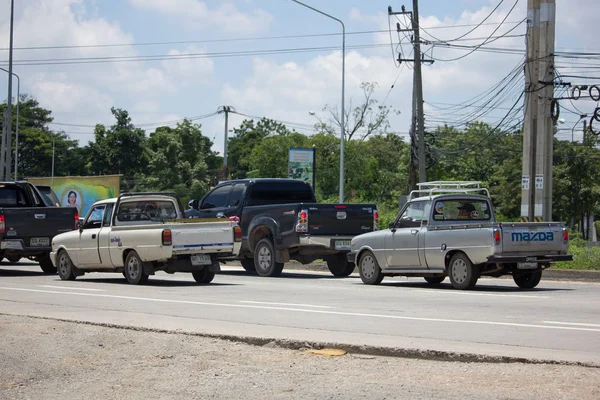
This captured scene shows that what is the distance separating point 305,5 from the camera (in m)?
34.2

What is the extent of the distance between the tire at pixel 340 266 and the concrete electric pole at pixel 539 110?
19.2ft

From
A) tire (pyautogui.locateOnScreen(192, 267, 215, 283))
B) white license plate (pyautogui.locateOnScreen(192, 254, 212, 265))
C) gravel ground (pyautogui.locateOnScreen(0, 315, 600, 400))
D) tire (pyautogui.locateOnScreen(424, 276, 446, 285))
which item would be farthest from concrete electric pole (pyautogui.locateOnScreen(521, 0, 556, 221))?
gravel ground (pyautogui.locateOnScreen(0, 315, 600, 400))

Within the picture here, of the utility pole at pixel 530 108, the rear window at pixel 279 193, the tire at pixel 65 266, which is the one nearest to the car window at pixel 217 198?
the rear window at pixel 279 193

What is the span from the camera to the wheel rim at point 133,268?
60.2 feet

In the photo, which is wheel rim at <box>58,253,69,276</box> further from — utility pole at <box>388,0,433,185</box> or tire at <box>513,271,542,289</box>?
utility pole at <box>388,0,433,185</box>

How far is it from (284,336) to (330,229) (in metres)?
10.7

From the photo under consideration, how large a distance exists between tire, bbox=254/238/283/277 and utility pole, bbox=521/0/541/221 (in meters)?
8.20

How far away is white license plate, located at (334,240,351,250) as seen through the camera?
808 inches

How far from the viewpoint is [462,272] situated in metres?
16.9

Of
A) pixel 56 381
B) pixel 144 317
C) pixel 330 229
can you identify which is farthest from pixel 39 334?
pixel 330 229

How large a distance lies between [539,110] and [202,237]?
12.0 meters

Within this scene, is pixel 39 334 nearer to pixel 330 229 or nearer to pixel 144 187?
pixel 330 229

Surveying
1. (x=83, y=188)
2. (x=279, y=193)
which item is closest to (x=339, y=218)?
(x=279, y=193)

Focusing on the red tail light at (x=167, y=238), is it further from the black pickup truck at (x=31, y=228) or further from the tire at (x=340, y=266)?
the tire at (x=340, y=266)
